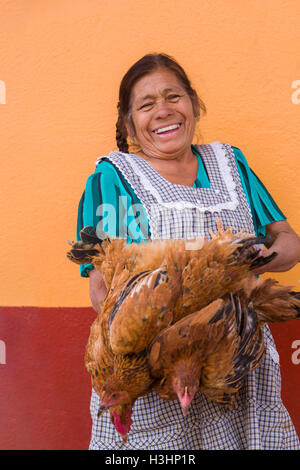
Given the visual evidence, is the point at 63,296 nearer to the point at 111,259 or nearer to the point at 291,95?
the point at 111,259

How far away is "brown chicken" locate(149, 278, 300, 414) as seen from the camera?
0.96 m

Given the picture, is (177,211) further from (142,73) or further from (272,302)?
(142,73)

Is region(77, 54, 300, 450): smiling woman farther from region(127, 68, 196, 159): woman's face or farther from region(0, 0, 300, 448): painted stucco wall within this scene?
region(0, 0, 300, 448): painted stucco wall

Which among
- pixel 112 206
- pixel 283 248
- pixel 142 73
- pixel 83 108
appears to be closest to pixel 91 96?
pixel 83 108

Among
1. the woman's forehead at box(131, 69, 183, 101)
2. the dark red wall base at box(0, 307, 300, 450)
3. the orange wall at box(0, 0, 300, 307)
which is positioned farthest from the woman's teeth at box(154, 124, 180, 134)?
the dark red wall base at box(0, 307, 300, 450)

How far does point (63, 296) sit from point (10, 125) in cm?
86

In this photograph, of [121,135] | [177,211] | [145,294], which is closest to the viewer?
[145,294]

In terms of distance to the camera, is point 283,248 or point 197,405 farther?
point 283,248

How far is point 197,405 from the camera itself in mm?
1227

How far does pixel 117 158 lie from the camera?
54.3 inches

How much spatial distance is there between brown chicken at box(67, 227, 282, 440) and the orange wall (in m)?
0.98

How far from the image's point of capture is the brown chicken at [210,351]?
96cm

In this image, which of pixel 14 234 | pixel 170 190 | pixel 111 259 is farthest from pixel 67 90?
pixel 111 259

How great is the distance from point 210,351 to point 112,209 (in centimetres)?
53
